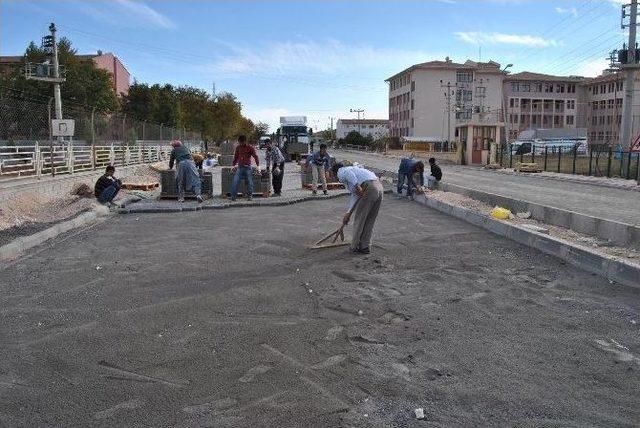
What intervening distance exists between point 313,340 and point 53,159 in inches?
559

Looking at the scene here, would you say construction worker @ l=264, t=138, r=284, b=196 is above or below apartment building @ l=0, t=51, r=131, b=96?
below

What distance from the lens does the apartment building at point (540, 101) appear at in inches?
3957

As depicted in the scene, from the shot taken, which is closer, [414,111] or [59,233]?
[59,233]

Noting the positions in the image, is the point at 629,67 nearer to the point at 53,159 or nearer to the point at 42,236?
the point at 53,159

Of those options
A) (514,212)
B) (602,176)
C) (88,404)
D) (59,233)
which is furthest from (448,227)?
(602,176)

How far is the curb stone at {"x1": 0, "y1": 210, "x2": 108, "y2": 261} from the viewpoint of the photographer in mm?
8281

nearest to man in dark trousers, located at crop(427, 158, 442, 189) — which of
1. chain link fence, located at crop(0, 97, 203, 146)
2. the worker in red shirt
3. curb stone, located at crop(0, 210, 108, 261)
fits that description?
the worker in red shirt

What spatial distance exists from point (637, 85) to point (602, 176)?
82095 millimetres

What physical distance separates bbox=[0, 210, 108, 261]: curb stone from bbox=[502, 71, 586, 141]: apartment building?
95911 millimetres

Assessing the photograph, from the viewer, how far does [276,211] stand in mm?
13461

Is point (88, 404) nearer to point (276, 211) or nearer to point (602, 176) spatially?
point (276, 211)

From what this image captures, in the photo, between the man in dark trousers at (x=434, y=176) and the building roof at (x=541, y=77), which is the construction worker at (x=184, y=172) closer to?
the man in dark trousers at (x=434, y=176)

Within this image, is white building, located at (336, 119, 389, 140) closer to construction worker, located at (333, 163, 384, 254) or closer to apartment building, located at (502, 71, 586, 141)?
apartment building, located at (502, 71, 586, 141)

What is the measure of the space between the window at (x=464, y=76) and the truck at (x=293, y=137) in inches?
2397
